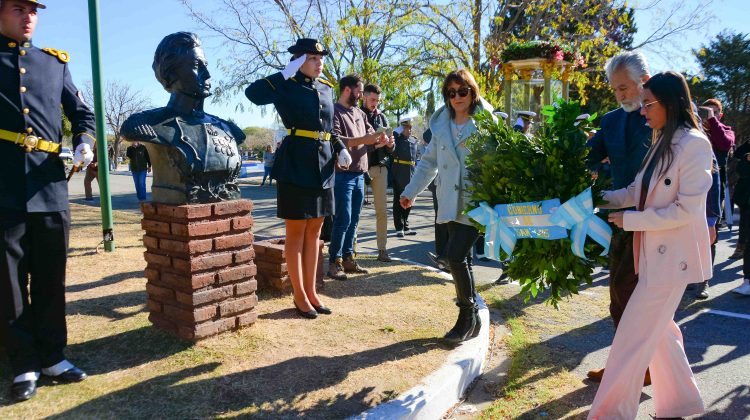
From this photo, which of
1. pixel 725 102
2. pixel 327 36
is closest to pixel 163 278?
pixel 327 36

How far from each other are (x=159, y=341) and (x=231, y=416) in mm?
1186

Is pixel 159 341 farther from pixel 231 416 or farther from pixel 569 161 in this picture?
pixel 569 161

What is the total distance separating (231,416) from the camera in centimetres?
283

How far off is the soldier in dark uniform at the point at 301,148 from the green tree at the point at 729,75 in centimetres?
2340

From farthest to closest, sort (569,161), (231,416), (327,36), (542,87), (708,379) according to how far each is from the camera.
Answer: (327,36) < (542,87) < (708,379) < (569,161) < (231,416)

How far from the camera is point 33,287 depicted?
3.25 meters

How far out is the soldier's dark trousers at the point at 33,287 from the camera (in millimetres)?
3068

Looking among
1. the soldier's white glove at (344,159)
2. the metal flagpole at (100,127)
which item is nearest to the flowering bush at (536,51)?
the soldier's white glove at (344,159)

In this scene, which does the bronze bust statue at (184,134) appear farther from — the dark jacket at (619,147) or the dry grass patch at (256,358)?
the dark jacket at (619,147)

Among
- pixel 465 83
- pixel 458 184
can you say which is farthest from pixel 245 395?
pixel 465 83

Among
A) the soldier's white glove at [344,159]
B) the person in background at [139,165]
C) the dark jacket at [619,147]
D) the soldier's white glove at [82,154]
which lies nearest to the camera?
the soldier's white glove at [82,154]

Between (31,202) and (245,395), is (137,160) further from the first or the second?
(245,395)

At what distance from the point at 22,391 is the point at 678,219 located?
3.48 metres

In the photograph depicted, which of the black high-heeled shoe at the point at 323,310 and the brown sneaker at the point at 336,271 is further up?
the brown sneaker at the point at 336,271
